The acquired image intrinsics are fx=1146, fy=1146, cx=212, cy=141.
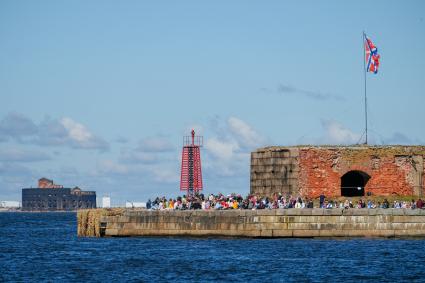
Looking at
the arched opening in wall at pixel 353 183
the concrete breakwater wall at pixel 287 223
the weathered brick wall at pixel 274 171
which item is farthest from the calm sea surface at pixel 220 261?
the arched opening in wall at pixel 353 183

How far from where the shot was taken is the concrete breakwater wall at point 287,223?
57562mm

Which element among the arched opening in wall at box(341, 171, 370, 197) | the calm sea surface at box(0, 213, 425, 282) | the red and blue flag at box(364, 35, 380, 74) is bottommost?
the calm sea surface at box(0, 213, 425, 282)

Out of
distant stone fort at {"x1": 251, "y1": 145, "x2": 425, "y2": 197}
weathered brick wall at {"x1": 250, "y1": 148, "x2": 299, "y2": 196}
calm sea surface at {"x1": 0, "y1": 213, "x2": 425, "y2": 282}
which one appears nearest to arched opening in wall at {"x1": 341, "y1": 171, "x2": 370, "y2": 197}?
distant stone fort at {"x1": 251, "y1": 145, "x2": 425, "y2": 197}

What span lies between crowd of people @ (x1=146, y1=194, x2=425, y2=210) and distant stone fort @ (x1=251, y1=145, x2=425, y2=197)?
2.97 feet

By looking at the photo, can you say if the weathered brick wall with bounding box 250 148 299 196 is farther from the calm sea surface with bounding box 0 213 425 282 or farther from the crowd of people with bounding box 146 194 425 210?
the calm sea surface with bounding box 0 213 425 282

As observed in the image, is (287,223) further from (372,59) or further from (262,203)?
(372,59)

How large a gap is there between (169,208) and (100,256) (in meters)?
8.71

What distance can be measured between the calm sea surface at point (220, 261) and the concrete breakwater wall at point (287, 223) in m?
0.54

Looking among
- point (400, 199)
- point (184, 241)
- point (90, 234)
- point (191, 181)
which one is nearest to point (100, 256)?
point (184, 241)

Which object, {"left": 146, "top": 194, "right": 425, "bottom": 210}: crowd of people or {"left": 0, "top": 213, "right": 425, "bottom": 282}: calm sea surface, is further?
{"left": 146, "top": 194, "right": 425, "bottom": 210}: crowd of people

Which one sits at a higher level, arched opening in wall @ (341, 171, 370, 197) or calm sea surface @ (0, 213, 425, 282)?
arched opening in wall @ (341, 171, 370, 197)

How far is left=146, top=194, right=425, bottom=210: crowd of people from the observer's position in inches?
2383

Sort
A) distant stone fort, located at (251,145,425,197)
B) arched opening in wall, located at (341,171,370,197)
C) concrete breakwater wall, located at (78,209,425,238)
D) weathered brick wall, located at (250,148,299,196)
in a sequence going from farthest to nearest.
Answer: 1. arched opening in wall, located at (341,171,370,197)
2. weathered brick wall, located at (250,148,299,196)
3. distant stone fort, located at (251,145,425,197)
4. concrete breakwater wall, located at (78,209,425,238)

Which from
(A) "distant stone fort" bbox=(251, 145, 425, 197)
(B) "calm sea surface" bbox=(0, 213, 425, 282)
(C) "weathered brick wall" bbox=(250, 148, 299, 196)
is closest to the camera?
(B) "calm sea surface" bbox=(0, 213, 425, 282)
